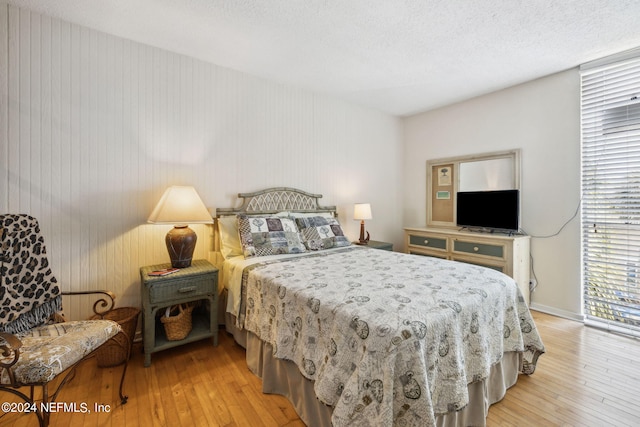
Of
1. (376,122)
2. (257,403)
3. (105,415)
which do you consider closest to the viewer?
(105,415)

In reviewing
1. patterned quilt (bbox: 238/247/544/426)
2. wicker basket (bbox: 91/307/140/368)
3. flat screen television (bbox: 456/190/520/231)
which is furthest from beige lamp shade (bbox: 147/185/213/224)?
flat screen television (bbox: 456/190/520/231)

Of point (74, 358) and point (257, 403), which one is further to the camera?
point (257, 403)

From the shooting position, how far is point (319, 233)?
305cm

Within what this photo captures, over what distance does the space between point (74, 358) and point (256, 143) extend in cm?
237

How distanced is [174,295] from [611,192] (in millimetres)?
4122

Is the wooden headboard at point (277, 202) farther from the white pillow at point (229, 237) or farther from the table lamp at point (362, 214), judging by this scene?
the table lamp at point (362, 214)

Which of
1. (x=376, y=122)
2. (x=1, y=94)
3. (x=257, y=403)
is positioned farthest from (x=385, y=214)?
(x=1, y=94)

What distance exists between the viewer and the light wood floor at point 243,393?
1603 mm

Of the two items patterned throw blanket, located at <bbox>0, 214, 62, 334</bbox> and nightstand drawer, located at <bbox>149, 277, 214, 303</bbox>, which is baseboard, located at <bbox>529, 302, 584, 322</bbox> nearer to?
nightstand drawer, located at <bbox>149, 277, 214, 303</bbox>

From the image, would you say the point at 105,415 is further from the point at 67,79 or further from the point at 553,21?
the point at 553,21

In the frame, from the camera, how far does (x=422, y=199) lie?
450 centimetres

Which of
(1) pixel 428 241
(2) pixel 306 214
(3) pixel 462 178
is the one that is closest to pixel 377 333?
(2) pixel 306 214

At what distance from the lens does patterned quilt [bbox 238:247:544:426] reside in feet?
3.76

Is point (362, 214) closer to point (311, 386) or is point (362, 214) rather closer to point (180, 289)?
point (180, 289)
